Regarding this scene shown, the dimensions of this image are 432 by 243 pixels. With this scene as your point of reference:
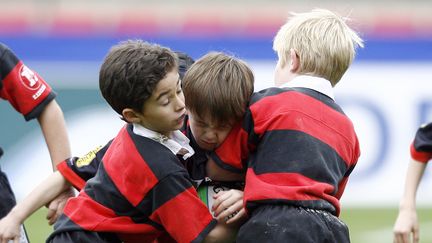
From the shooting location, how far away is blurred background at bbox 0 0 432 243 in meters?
9.04

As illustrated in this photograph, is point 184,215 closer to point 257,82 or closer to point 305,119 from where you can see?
point 305,119

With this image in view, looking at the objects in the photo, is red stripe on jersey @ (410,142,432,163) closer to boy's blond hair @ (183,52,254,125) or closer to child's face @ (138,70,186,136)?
boy's blond hair @ (183,52,254,125)

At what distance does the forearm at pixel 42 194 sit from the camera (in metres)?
3.87

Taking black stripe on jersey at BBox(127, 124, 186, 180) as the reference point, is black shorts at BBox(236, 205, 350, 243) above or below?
below

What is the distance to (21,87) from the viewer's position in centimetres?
439

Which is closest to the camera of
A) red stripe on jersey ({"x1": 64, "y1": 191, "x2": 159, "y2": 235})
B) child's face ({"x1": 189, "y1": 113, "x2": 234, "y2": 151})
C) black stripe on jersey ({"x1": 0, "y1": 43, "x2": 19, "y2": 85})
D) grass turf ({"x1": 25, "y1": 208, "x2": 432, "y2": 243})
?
child's face ({"x1": 189, "y1": 113, "x2": 234, "y2": 151})

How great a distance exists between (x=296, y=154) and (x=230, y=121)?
0.82 feet

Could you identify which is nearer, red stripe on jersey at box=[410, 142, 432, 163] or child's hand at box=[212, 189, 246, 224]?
child's hand at box=[212, 189, 246, 224]

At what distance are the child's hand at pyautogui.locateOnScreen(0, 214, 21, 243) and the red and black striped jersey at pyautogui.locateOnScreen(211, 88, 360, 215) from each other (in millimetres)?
1022

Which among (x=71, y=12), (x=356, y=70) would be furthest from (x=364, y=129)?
(x=71, y=12)

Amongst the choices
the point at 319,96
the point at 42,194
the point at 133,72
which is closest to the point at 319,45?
the point at 319,96

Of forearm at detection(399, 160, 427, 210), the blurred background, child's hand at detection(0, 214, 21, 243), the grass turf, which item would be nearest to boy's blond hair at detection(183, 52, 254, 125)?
child's hand at detection(0, 214, 21, 243)

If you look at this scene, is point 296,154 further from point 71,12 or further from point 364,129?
point 71,12

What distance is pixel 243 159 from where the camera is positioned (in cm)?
334
